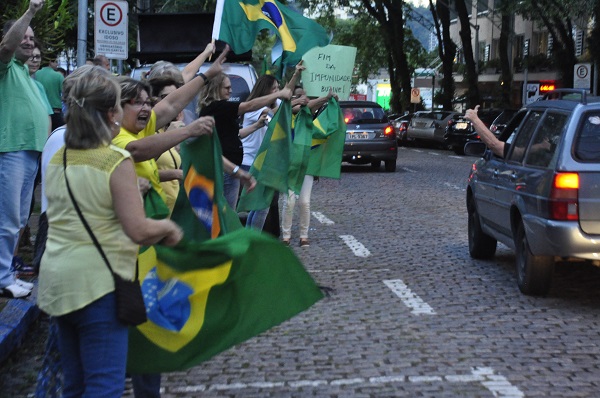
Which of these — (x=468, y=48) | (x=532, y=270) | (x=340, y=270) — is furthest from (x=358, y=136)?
(x=468, y=48)

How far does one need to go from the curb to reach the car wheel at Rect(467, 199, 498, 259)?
15.0 ft

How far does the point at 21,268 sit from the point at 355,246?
394 cm

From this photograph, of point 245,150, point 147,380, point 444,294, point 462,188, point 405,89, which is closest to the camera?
point 147,380

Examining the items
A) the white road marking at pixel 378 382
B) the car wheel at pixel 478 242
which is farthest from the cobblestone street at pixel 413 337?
the car wheel at pixel 478 242

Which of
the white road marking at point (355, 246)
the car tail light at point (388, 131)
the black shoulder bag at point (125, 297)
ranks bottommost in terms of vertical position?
the white road marking at point (355, 246)

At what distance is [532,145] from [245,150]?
2.72m

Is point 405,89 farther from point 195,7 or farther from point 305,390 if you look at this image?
point 305,390

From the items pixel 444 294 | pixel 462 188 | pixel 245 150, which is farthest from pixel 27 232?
pixel 462 188

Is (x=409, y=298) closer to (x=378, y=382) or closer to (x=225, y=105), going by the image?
(x=225, y=105)

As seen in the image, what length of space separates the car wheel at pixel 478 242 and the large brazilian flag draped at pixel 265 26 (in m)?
2.47

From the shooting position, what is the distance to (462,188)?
20203mm

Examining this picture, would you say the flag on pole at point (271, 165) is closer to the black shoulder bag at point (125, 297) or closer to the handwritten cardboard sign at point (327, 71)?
the handwritten cardboard sign at point (327, 71)

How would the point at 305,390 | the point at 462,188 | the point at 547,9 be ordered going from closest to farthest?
the point at 305,390 → the point at 462,188 → the point at 547,9

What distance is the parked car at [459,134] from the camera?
36938 millimetres
